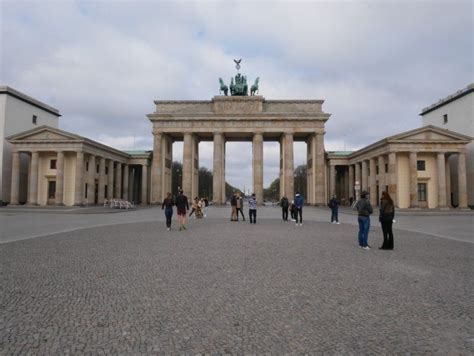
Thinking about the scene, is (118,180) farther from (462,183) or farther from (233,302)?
(233,302)

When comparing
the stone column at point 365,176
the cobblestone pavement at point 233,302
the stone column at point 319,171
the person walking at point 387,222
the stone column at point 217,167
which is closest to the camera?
the cobblestone pavement at point 233,302

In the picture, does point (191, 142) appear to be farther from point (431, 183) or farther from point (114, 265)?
point (114, 265)

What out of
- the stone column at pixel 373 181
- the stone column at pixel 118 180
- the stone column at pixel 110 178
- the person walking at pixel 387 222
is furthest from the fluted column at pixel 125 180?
the person walking at pixel 387 222

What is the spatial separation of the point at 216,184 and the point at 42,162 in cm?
2532

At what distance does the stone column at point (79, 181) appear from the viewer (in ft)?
147

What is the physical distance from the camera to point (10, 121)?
4728 cm

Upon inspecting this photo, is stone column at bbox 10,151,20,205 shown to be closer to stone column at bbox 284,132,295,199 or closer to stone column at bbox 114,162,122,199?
stone column at bbox 114,162,122,199

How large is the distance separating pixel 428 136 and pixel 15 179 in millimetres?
52688

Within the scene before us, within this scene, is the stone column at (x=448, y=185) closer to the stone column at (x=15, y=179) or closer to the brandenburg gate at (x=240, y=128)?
the brandenburg gate at (x=240, y=128)

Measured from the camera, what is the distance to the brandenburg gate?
53000 millimetres

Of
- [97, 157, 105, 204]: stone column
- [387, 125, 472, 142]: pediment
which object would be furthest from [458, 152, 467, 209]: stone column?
[97, 157, 105, 204]: stone column

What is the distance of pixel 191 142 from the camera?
54.5 meters

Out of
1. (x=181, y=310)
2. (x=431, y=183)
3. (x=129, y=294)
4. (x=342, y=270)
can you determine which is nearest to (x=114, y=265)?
(x=129, y=294)

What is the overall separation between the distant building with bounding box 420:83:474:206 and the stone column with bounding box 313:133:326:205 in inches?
690
